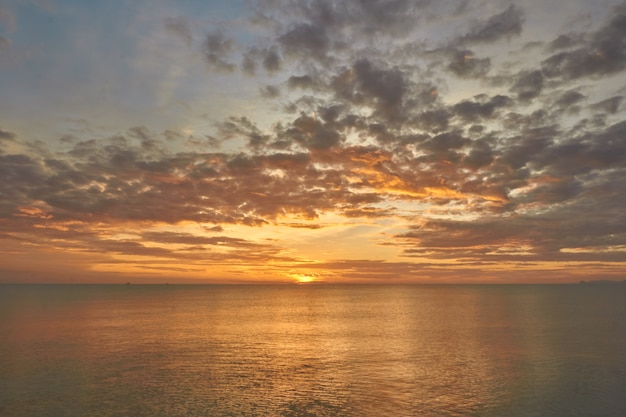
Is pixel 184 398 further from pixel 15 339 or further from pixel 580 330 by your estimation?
pixel 580 330

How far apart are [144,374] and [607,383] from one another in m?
48.9

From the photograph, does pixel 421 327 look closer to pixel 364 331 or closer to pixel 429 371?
pixel 364 331

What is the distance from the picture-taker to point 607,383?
47344mm

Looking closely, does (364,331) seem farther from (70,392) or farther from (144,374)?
(70,392)

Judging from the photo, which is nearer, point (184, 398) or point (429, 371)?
point (184, 398)

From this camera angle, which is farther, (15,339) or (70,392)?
(15,339)

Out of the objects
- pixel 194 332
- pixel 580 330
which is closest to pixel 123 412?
pixel 194 332

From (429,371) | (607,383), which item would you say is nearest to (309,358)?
(429,371)

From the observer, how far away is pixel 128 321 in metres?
113

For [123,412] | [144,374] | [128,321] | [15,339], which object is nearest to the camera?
[123,412]

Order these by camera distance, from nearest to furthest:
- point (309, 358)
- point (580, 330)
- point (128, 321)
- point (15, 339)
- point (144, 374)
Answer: point (144, 374) < point (309, 358) < point (15, 339) < point (580, 330) < point (128, 321)

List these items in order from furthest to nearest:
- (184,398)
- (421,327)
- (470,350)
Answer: (421,327) → (470,350) → (184,398)

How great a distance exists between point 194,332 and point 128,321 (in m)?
30.5

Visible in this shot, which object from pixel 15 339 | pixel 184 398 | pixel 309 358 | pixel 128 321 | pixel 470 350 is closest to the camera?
pixel 184 398
